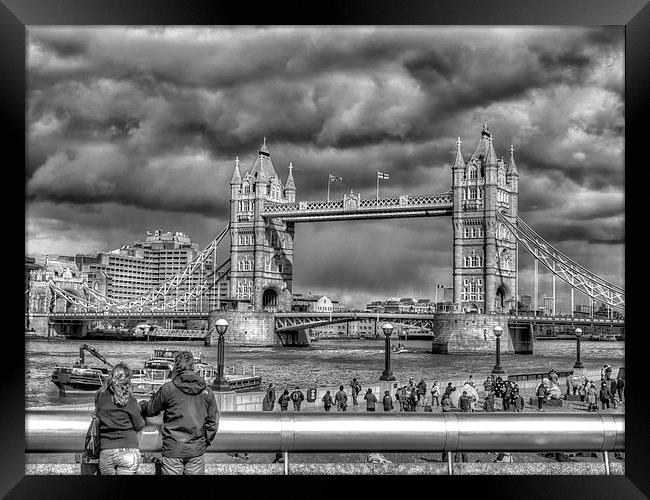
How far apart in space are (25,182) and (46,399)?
1498 centimetres

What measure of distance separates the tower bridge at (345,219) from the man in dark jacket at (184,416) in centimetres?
3637

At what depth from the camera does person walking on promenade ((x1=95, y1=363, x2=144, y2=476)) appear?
12.6 ft

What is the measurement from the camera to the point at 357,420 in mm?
4449

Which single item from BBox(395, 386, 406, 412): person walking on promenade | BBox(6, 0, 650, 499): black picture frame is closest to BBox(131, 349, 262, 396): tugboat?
BBox(395, 386, 406, 412): person walking on promenade

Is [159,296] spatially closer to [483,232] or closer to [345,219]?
[345,219]

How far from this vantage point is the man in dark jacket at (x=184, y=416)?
12.8ft

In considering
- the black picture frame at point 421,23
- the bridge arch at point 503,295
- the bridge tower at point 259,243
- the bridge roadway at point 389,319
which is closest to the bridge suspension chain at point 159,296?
the bridge tower at point 259,243

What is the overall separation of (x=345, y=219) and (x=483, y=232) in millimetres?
7944

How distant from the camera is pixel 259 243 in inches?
2141

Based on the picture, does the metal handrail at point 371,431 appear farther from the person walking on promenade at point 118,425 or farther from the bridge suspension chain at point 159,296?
the bridge suspension chain at point 159,296

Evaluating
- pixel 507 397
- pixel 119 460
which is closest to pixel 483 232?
pixel 507 397

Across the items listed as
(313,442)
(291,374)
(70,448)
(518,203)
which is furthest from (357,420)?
(518,203)
